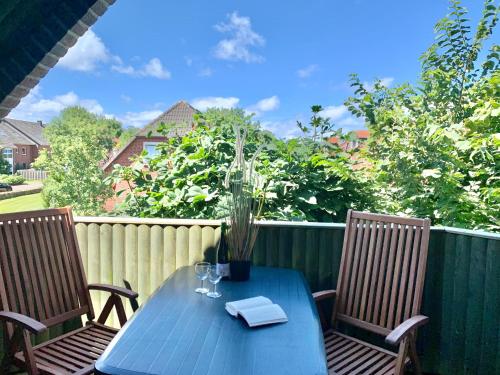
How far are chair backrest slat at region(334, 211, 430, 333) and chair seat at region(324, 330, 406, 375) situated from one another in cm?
14

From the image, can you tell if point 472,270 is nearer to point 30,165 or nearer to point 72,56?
point 72,56

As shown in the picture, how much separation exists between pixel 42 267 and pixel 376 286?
1979 millimetres

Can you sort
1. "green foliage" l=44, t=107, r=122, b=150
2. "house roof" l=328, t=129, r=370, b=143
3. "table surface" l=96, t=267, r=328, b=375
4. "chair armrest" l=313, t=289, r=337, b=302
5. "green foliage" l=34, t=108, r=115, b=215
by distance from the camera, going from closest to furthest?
"table surface" l=96, t=267, r=328, b=375 → "chair armrest" l=313, t=289, r=337, b=302 → "house roof" l=328, t=129, r=370, b=143 → "green foliage" l=34, t=108, r=115, b=215 → "green foliage" l=44, t=107, r=122, b=150

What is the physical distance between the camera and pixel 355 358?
196 centimetres

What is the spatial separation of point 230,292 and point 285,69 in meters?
12.1

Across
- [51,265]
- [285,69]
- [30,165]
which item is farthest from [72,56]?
[285,69]

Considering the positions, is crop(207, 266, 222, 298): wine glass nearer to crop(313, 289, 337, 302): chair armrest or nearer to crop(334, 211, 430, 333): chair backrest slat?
crop(313, 289, 337, 302): chair armrest

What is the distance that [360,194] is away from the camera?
11.7 ft

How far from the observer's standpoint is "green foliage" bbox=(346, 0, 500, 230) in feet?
9.34

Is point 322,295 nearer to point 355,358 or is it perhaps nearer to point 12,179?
point 355,358

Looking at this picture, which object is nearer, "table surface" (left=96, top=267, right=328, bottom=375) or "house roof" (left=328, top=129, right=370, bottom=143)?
→ "table surface" (left=96, top=267, right=328, bottom=375)

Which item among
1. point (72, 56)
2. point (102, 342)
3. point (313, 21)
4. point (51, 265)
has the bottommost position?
point (102, 342)

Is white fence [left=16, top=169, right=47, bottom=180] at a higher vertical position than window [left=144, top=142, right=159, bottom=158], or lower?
lower

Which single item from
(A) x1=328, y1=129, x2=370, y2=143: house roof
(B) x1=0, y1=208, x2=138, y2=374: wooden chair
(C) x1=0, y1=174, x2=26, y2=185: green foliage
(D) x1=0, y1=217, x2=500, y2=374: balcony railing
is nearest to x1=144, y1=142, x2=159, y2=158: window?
(D) x1=0, y1=217, x2=500, y2=374: balcony railing
